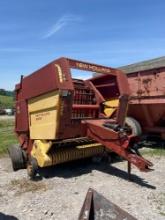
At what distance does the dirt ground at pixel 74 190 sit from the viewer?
4.25m

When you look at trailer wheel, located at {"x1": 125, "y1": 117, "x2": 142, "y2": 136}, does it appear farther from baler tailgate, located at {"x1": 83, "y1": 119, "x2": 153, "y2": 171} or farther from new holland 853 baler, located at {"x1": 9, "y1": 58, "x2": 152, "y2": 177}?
baler tailgate, located at {"x1": 83, "y1": 119, "x2": 153, "y2": 171}

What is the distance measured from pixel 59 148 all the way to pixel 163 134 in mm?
3811

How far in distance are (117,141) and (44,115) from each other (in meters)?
1.47

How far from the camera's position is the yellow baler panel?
18.0ft

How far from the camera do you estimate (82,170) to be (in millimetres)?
6328

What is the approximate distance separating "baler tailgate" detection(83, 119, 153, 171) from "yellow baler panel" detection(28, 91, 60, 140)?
73cm

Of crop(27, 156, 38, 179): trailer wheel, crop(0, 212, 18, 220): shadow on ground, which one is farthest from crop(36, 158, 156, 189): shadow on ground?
crop(0, 212, 18, 220): shadow on ground

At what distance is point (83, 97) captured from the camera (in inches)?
263

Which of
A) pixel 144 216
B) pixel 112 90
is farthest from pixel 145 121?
pixel 144 216

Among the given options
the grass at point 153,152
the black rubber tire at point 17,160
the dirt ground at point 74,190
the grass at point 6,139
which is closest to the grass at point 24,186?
the dirt ground at point 74,190

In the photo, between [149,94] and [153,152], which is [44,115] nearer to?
[153,152]

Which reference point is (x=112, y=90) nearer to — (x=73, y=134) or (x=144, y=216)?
(x=73, y=134)

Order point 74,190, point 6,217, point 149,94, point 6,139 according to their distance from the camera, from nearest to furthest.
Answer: point 6,217, point 74,190, point 149,94, point 6,139

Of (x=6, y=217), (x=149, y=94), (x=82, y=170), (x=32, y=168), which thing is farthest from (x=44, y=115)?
(x=149, y=94)
